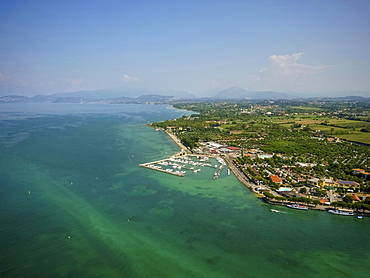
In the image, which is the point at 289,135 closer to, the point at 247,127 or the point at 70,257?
the point at 247,127

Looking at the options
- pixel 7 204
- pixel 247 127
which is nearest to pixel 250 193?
pixel 7 204

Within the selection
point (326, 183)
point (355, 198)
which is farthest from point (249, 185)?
point (355, 198)

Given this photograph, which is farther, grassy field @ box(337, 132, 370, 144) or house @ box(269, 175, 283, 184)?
grassy field @ box(337, 132, 370, 144)

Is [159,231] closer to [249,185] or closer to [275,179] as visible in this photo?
[249,185]

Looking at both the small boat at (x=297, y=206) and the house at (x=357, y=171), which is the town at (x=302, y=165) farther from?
the small boat at (x=297, y=206)

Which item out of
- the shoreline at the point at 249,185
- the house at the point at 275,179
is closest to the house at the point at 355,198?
the shoreline at the point at 249,185

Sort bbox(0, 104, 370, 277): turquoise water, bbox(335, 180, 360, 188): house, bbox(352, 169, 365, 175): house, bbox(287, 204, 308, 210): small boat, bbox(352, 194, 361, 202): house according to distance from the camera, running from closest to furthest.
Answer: bbox(0, 104, 370, 277): turquoise water
bbox(287, 204, 308, 210): small boat
bbox(352, 194, 361, 202): house
bbox(335, 180, 360, 188): house
bbox(352, 169, 365, 175): house

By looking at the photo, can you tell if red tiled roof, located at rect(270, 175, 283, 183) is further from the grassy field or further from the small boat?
the grassy field

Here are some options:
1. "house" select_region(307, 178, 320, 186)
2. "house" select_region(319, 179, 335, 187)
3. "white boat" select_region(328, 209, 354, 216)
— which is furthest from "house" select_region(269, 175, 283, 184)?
"white boat" select_region(328, 209, 354, 216)

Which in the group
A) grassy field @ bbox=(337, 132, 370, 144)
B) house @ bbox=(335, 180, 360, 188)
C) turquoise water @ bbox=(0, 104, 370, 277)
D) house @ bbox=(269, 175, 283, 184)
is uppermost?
grassy field @ bbox=(337, 132, 370, 144)

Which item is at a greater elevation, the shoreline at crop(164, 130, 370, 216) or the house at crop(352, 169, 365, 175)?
the house at crop(352, 169, 365, 175)
